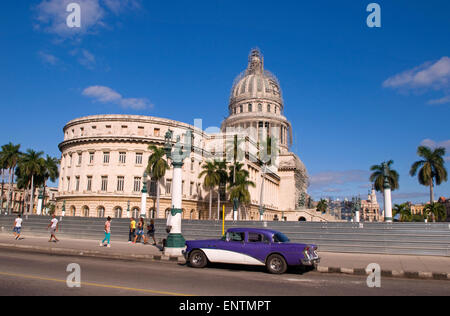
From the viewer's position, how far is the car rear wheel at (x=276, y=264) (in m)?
12.1

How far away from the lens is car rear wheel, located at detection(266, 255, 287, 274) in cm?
1207

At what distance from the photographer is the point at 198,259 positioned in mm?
13406

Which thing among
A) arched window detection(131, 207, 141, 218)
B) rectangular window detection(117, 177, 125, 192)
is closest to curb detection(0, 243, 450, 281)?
arched window detection(131, 207, 141, 218)

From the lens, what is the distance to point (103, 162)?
55594 mm

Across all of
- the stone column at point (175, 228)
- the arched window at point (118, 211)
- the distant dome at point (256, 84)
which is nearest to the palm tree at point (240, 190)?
the arched window at point (118, 211)

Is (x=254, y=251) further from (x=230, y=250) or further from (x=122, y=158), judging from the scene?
(x=122, y=158)

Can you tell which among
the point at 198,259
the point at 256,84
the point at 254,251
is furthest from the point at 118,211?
the point at 256,84

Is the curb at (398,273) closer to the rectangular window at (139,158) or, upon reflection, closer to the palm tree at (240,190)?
the palm tree at (240,190)

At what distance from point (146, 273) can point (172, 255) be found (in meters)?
5.81

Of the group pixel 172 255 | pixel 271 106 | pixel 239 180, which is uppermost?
pixel 271 106

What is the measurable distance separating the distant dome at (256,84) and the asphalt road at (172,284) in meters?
98.8
